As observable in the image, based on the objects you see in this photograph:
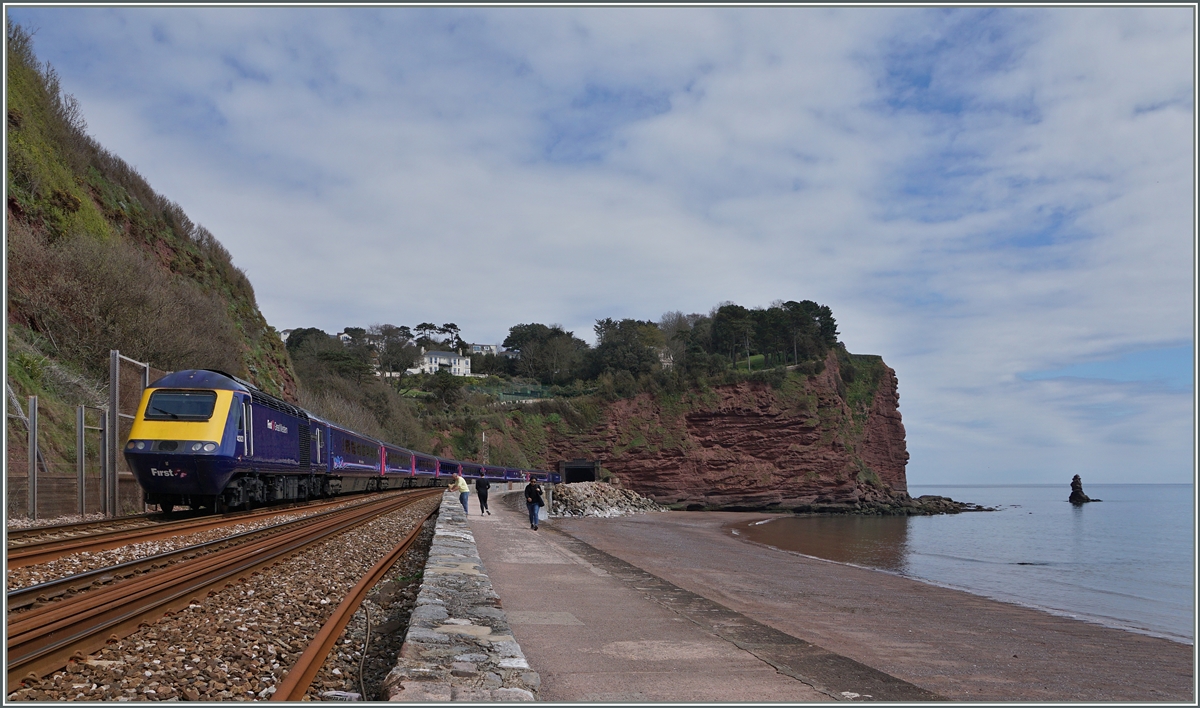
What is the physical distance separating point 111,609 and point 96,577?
6.85ft

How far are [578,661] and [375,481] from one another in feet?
111

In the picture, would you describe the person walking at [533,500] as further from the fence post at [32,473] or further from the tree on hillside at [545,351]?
the tree on hillside at [545,351]

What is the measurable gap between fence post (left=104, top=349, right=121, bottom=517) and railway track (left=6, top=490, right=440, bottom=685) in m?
7.07

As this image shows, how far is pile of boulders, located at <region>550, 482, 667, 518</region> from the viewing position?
4209 centimetres

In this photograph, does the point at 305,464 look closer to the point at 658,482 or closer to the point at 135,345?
the point at 135,345

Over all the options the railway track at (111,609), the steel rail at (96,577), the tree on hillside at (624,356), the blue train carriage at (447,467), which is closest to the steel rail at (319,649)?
the railway track at (111,609)

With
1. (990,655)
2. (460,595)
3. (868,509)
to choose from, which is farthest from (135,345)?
(868,509)

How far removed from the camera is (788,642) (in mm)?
6703

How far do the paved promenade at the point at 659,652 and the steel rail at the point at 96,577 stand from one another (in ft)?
12.8

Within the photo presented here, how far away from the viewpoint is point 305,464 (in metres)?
23.2

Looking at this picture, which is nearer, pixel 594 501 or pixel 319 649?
pixel 319 649

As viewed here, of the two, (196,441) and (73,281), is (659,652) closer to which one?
(196,441)

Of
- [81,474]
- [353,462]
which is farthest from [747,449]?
[81,474]

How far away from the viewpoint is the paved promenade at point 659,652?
5.11 m
